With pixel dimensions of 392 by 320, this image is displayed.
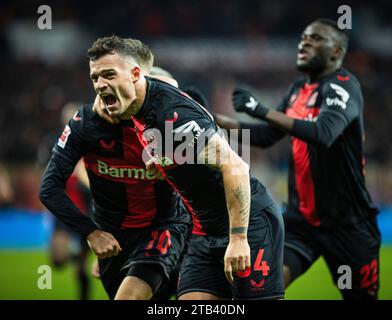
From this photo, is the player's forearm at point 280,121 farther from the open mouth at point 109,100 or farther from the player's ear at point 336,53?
the open mouth at point 109,100

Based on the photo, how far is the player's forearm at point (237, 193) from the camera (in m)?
3.81

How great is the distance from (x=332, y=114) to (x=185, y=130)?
1.74 metres

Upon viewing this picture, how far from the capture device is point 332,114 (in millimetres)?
5152

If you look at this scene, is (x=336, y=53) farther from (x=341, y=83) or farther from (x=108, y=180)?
(x=108, y=180)

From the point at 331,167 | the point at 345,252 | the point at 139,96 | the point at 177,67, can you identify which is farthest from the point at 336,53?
the point at 177,67

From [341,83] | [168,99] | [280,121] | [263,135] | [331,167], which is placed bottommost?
[331,167]

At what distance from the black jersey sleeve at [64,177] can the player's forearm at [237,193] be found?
46.0 inches

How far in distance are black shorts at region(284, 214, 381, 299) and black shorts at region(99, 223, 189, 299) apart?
1025mm

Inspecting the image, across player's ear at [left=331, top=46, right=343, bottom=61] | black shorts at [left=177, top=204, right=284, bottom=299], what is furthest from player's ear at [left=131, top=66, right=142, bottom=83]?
player's ear at [left=331, top=46, right=343, bottom=61]

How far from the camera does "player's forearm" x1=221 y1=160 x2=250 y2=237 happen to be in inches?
150

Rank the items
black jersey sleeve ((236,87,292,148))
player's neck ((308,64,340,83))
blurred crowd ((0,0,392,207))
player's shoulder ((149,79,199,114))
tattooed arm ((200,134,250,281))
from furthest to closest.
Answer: blurred crowd ((0,0,392,207))
black jersey sleeve ((236,87,292,148))
player's neck ((308,64,340,83))
player's shoulder ((149,79,199,114))
tattooed arm ((200,134,250,281))

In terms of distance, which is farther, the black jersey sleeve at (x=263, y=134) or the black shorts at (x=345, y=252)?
the black jersey sleeve at (x=263, y=134)

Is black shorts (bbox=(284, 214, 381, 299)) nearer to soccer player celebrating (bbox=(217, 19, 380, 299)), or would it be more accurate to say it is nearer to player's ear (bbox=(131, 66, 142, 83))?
soccer player celebrating (bbox=(217, 19, 380, 299))

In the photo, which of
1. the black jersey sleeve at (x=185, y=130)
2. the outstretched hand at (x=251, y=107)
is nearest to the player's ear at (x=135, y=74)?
the black jersey sleeve at (x=185, y=130)
